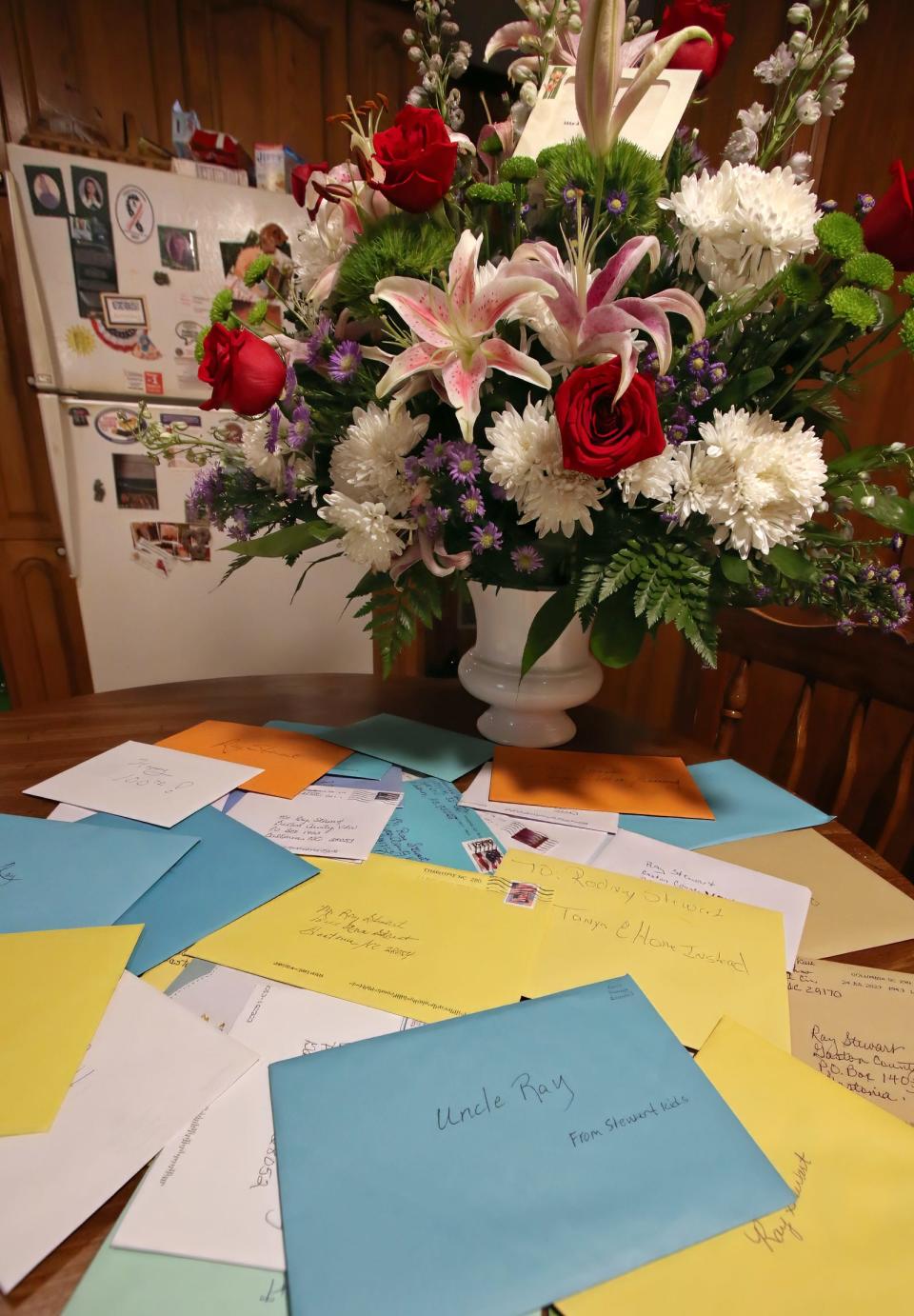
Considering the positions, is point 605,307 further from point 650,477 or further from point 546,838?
point 546,838

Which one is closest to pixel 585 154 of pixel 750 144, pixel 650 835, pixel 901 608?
pixel 750 144

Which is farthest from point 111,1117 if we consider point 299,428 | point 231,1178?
point 299,428

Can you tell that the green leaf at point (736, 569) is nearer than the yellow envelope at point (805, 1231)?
No

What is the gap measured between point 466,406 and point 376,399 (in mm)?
114

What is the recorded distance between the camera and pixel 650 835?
0.65m

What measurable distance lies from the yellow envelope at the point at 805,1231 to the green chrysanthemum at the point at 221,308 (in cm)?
77

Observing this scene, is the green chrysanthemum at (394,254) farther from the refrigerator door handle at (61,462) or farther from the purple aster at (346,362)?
the refrigerator door handle at (61,462)

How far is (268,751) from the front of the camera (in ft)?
2.56

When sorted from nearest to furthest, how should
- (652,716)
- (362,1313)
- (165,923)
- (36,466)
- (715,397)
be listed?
(362,1313) → (165,923) → (715,397) → (36,466) → (652,716)

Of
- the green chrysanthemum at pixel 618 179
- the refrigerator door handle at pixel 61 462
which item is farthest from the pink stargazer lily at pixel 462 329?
the refrigerator door handle at pixel 61 462

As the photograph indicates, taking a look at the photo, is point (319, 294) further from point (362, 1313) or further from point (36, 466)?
point (36, 466)

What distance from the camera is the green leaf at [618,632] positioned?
600 mm

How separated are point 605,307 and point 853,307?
0.19 metres

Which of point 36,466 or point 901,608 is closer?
point 901,608
